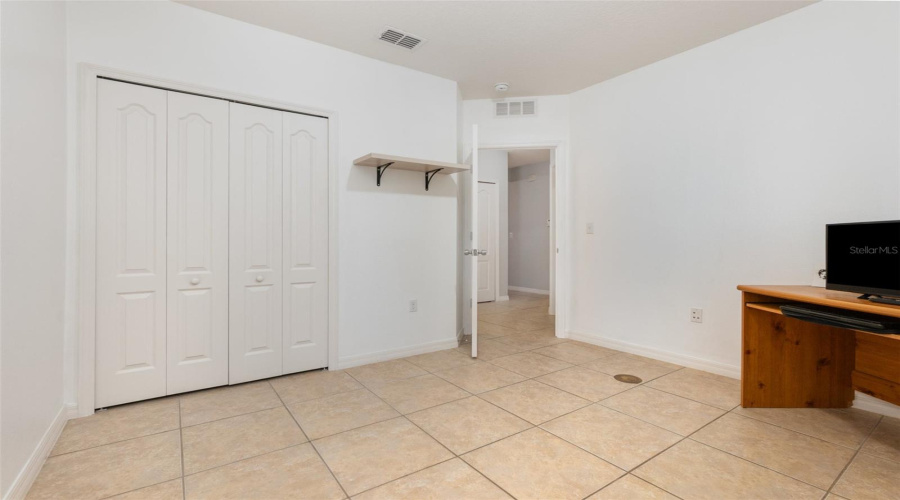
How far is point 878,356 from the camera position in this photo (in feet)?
7.16

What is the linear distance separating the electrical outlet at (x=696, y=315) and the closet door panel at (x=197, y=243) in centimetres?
348

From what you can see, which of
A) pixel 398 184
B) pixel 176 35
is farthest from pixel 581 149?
pixel 176 35

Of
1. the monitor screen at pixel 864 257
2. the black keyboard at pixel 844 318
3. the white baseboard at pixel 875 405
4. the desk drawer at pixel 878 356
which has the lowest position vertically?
the white baseboard at pixel 875 405

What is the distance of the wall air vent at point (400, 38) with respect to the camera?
9.23 feet

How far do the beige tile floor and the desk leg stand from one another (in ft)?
0.31

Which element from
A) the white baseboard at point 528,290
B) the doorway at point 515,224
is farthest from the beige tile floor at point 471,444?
the white baseboard at point 528,290

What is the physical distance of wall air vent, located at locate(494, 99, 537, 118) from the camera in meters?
4.07

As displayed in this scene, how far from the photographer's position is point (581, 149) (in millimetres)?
3939

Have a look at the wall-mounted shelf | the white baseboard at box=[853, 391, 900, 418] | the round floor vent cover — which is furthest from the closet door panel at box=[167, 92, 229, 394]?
the white baseboard at box=[853, 391, 900, 418]

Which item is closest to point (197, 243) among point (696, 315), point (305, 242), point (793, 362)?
point (305, 242)

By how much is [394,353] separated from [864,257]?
118 inches

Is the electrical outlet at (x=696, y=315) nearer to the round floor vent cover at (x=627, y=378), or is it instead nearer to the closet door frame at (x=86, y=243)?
the round floor vent cover at (x=627, y=378)

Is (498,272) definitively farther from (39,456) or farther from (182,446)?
(39,456)

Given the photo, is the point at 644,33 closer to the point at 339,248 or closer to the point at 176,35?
the point at 339,248
